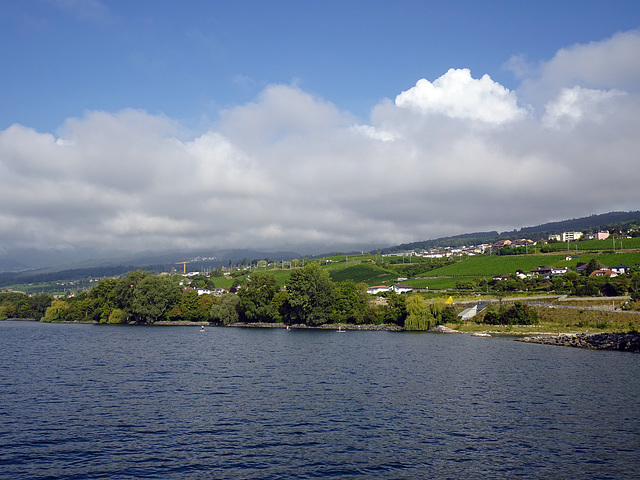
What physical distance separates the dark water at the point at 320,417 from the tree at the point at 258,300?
58.4 metres

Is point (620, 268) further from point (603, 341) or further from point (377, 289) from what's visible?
point (603, 341)

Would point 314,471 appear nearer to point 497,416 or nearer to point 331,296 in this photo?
point 497,416

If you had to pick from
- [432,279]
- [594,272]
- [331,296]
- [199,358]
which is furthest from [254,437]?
[432,279]

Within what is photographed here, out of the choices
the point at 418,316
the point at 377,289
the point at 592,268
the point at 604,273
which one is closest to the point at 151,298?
the point at 418,316

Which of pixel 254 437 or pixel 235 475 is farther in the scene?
pixel 254 437

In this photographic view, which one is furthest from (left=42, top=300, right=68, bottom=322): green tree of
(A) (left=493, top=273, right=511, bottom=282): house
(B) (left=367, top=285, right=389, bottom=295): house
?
(A) (left=493, top=273, right=511, bottom=282): house

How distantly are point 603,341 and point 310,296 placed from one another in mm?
58708

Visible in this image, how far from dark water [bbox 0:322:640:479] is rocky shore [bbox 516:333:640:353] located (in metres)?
12.1

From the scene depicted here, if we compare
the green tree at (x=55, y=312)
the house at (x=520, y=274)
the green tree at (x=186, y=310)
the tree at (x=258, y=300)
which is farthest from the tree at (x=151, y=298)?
the house at (x=520, y=274)

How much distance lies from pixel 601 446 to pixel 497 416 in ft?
22.3

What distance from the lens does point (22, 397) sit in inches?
1455

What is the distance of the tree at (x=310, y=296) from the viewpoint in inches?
4345

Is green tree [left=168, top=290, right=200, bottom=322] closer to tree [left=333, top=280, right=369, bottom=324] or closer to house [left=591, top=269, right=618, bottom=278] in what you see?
tree [left=333, top=280, right=369, bottom=324]

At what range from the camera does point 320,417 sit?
32156mm
